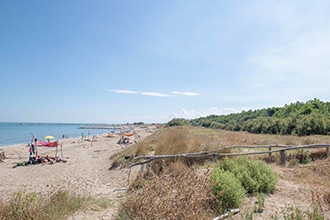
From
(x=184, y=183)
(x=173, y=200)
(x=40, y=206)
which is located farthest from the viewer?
(x=40, y=206)

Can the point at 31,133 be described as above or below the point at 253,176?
below

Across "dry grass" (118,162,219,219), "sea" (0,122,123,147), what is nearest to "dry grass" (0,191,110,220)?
"dry grass" (118,162,219,219)

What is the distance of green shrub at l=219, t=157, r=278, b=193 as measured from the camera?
17.1ft

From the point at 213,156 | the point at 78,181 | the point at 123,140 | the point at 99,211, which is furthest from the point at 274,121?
the point at 99,211

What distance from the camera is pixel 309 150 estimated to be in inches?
387

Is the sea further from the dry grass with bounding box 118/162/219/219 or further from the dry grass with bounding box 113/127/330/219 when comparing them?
the dry grass with bounding box 118/162/219/219

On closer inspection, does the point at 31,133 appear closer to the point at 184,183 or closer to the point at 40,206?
the point at 40,206

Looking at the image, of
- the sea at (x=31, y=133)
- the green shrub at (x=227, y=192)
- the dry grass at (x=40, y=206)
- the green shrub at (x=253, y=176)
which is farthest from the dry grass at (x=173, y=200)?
the sea at (x=31, y=133)

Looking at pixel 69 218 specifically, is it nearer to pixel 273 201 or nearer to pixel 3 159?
pixel 273 201

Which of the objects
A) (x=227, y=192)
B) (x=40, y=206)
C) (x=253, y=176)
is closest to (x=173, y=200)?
(x=227, y=192)

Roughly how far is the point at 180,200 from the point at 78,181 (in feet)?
29.2

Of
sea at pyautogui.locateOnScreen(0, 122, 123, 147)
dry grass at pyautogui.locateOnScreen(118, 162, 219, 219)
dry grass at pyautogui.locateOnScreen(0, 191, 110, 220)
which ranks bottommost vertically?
sea at pyautogui.locateOnScreen(0, 122, 123, 147)

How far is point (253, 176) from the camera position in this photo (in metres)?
5.46

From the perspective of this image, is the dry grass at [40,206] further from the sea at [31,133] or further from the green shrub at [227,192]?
the sea at [31,133]
